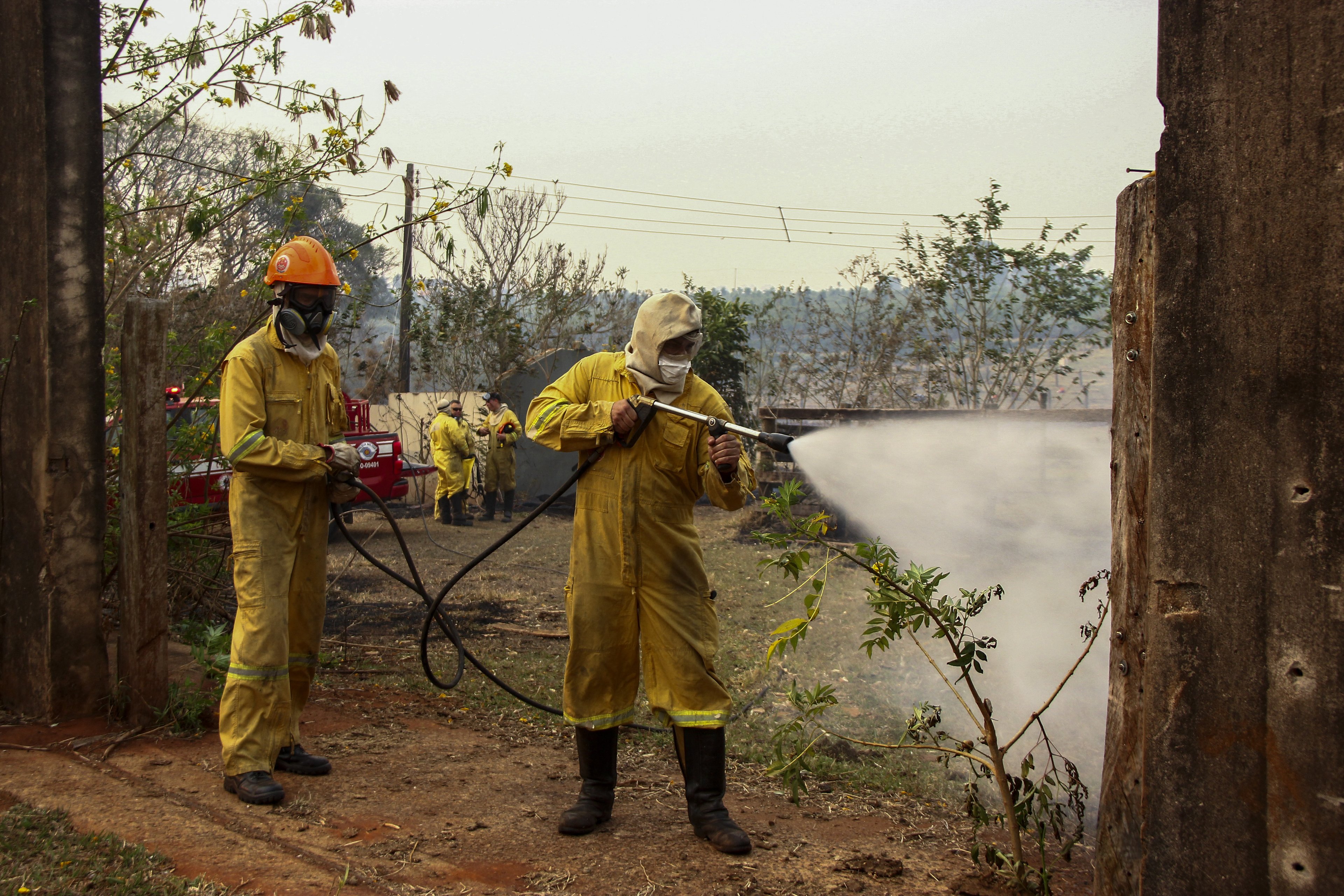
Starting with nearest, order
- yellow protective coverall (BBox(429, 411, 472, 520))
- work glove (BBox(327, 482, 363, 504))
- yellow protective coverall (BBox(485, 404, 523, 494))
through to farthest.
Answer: work glove (BBox(327, 482, 363, 504)) → yellow protective coverall (BBox(429, 411, 472, 520)) → yellow protective coverall (BBox(485, 404, 523, 494))

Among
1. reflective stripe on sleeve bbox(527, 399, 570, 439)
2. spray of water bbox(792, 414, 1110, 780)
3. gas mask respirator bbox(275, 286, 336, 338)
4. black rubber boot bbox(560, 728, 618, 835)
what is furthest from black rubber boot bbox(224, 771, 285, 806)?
spray of water bbox(792, 414, 1110, 780)

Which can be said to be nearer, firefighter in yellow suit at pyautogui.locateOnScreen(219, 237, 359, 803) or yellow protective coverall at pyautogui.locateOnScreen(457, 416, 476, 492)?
firefighter in yellow suit at pyautogui.locateOnScreen(219, 237, 359, 803)

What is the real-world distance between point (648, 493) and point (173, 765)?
Answer: 256 centimetres

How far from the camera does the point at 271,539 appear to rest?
4176 millimetres

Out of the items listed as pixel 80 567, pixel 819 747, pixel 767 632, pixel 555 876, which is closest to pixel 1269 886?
pixel 555 876

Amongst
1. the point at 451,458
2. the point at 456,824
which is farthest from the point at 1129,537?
the point at 451,458

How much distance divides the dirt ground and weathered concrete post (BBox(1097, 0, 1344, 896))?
1301mm

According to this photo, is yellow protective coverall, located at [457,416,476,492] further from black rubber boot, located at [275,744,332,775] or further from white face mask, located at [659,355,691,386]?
white face mask, located at [659,355,691,386]

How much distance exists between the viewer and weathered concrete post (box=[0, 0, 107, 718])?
15.5 ft

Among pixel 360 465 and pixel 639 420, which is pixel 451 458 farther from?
pixel 639 420

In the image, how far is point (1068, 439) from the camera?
7.55 meters

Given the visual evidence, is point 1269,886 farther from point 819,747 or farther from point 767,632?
point 767,632

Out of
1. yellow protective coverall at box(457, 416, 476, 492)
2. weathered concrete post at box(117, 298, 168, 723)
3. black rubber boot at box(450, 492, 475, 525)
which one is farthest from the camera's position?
black rubber boot at box(450, 492, 475, 525)

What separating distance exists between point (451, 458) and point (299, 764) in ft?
33.7
